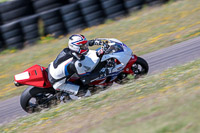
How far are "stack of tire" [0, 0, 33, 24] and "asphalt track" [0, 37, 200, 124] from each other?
6.00 metres

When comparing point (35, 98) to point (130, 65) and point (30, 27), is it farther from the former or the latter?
point (30, 27)

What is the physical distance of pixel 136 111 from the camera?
4762 mm

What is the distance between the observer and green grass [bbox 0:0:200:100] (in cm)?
1011

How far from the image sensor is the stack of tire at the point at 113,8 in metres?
13.4

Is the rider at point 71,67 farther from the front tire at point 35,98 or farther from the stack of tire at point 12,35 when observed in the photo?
the stack of tire at point 12,35

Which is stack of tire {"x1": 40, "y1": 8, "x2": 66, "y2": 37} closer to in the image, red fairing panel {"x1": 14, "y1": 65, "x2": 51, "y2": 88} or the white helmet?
red fairing panel {"x1": 14, "y1": 65, "x2": 51, "y2": 88}

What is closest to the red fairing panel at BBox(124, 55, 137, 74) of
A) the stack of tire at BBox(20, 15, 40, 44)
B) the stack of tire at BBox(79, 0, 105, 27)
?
the stack of tire at BBox(79, 0, 105, 27)

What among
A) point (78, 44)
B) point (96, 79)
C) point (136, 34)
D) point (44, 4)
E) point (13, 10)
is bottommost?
point (136, 34)

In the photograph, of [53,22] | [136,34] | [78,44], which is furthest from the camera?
[53,22]

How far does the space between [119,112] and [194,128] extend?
65.5 inches

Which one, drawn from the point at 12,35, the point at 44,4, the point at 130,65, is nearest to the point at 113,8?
the point at 44,4

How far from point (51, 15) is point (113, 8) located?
2.87m

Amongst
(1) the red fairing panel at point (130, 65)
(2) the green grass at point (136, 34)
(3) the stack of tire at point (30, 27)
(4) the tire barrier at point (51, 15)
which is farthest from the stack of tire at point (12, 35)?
(1) the red fairing panel at point (130, 65)

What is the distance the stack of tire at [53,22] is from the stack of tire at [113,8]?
6.94 ft
